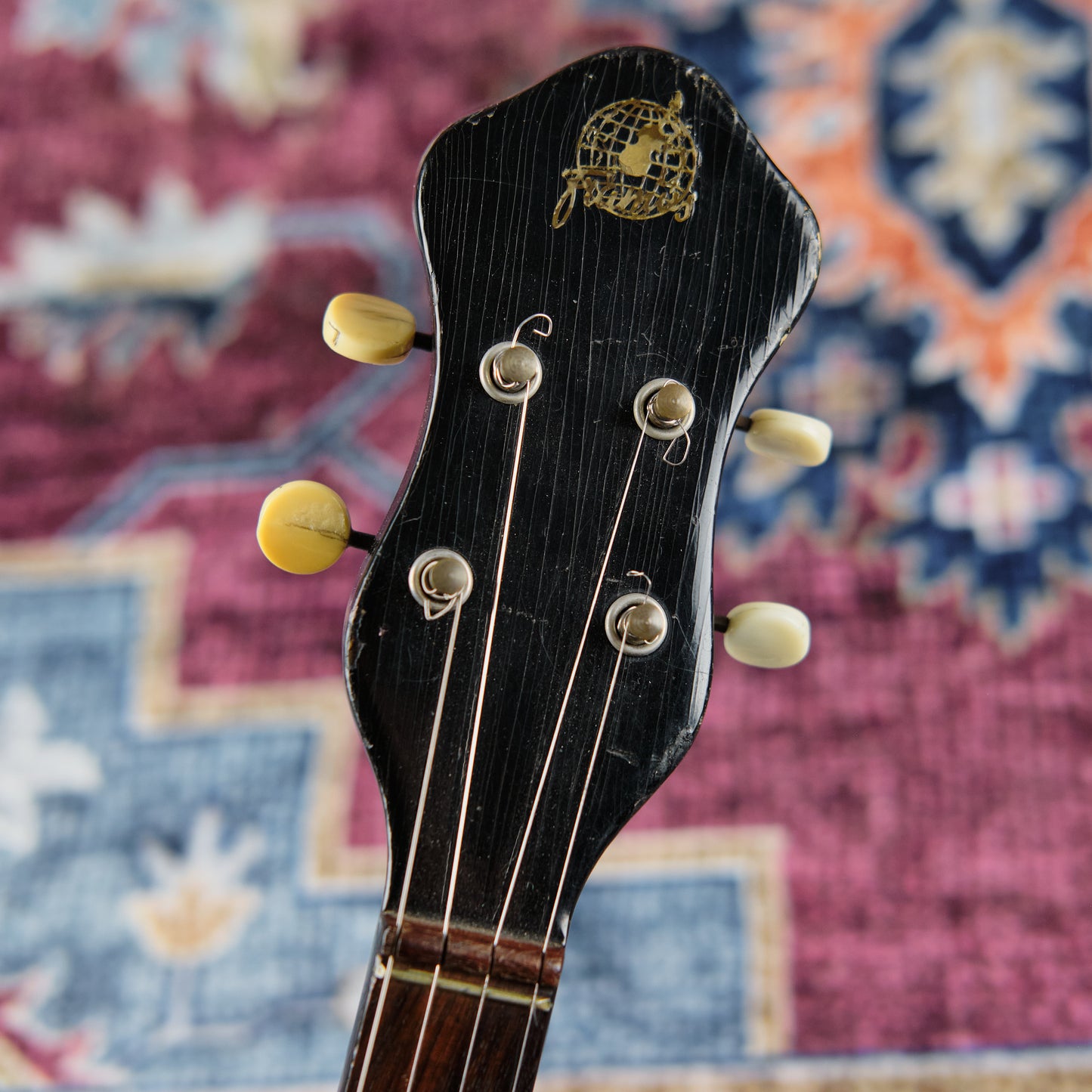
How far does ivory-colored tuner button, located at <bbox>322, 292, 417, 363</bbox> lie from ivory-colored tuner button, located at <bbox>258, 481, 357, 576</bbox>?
0.05m

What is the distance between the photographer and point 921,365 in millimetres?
725

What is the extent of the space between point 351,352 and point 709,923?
1.53 feet

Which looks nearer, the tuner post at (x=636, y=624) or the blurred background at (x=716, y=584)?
the tuner post at (x=636, y=624)

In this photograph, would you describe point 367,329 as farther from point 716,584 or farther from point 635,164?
point 716,584

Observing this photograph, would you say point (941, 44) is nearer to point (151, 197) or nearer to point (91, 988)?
point (151, 197)

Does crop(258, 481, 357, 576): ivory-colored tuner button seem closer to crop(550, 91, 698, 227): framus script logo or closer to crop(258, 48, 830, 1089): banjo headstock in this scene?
crop(258, 48, 830, 1089): banjo headstock

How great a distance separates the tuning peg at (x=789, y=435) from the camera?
407mm

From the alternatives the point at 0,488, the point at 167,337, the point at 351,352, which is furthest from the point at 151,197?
the point at 351,352

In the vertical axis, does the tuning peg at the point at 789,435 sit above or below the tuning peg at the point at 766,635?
above

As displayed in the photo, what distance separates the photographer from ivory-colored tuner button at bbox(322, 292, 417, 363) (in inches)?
14.9

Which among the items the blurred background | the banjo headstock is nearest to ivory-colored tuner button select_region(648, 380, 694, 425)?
the banjo headstock

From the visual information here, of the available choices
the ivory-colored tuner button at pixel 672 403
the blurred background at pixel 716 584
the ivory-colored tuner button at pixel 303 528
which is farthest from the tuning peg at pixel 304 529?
the blurred background at pixel 716 584

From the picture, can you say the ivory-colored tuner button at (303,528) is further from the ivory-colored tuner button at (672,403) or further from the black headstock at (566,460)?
the ivory-colored tuner button at (672,403)

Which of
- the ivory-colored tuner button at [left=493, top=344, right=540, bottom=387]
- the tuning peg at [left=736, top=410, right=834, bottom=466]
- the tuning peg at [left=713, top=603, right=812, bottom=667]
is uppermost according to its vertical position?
the tuning peg at [left=736, top=410, right=834, bottom=466]
